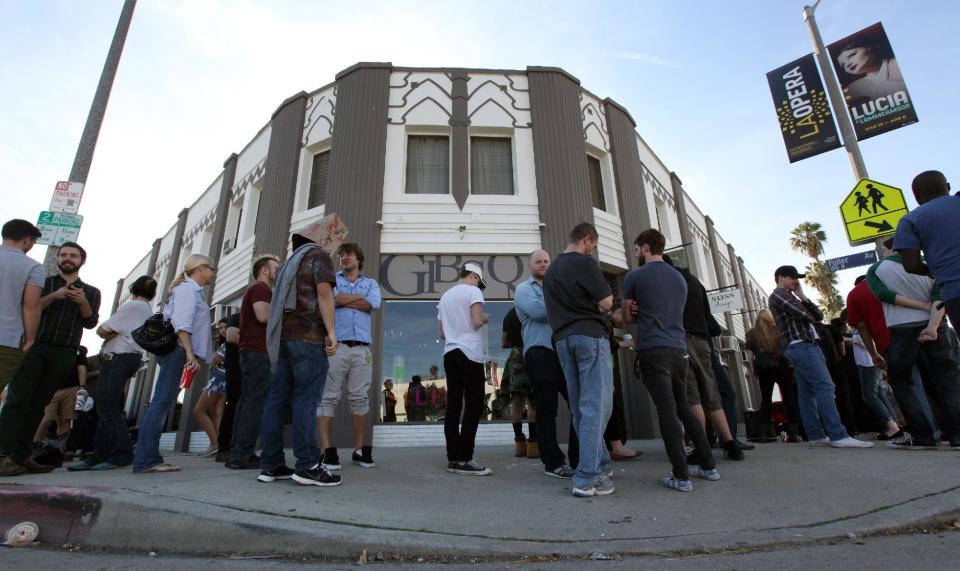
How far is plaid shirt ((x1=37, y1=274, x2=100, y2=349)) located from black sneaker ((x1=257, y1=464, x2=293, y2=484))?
2.43m

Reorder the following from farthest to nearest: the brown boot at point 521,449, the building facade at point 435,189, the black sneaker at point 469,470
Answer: the building facade at point 435,189
the brown boot at point 521,449
the black sneaker at point 469,470

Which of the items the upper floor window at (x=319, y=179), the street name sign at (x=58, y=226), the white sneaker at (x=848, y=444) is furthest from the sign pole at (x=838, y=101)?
the street name sign at (x=58, y=226)

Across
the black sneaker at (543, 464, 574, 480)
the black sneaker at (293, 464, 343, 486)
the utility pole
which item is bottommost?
the black sneaker at (543, 464, 574, 480)

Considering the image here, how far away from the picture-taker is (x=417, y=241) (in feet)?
33.5

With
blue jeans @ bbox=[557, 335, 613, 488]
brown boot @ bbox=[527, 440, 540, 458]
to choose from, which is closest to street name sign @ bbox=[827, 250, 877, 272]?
brown boot @ bbox=[527, 440, 540, 458]

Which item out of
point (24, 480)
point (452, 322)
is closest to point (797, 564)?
point (452, 322)

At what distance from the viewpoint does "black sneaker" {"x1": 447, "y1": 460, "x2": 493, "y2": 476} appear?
435cm

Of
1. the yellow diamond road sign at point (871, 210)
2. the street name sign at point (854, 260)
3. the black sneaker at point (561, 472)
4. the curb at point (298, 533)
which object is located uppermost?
the yellow diamond road sign at point (871, 210)

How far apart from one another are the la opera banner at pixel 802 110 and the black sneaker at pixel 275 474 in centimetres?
908

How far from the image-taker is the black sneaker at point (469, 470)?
4352 millimetres

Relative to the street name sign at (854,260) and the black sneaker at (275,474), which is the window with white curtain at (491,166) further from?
the black sneaker at (275,474)

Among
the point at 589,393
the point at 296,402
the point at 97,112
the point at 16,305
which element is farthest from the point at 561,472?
the point at 97,112

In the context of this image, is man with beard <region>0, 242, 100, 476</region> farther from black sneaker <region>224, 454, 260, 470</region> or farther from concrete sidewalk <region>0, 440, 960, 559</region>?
black sneaker <region>224, 454, 260, 470</region>

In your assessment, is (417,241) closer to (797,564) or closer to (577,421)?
(577,421)
